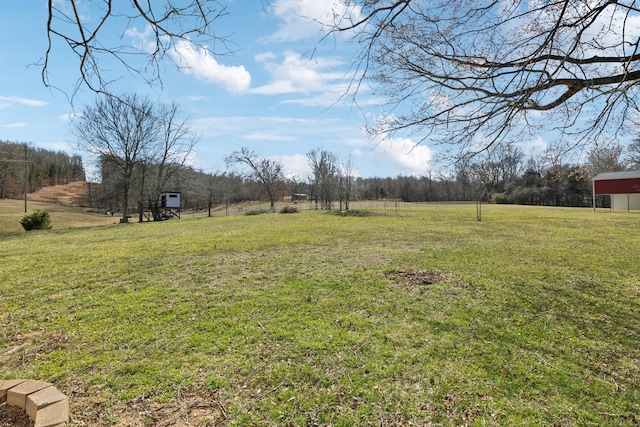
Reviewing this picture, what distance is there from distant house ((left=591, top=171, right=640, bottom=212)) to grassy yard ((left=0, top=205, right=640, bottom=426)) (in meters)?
29.1

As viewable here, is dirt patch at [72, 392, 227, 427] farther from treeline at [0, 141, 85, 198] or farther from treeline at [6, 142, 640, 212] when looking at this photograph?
treeline at [0, 141, 85, 198]

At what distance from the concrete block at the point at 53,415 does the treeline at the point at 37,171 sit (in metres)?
42.8

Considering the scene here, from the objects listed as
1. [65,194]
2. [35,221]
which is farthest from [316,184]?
[65,194]

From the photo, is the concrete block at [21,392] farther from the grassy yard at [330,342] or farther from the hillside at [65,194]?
the hillside at [65,194]

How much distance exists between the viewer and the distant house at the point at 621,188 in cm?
2695

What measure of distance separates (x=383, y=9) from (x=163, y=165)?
87.7ft

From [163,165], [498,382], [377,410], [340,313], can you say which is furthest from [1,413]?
[163,165]

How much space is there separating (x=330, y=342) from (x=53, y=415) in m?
2.14

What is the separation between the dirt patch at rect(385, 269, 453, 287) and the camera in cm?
532

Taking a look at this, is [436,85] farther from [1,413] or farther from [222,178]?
[222,178]

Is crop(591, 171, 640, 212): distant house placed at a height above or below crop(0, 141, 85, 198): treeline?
below

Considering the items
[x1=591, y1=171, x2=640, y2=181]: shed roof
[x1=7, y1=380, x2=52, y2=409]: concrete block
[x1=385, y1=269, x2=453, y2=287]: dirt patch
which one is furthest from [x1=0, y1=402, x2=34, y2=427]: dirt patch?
[x1=591, y1=171, x2=640, y2=181]: shed roof

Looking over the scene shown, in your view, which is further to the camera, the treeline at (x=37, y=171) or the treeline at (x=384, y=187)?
the treeline at (x=37, y=171)

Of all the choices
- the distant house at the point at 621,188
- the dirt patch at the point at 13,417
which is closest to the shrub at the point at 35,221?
the dirt patch at the point at 13,417
